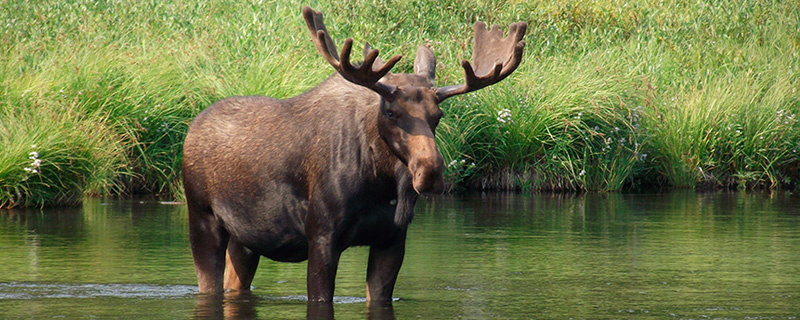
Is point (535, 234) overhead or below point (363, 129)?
below

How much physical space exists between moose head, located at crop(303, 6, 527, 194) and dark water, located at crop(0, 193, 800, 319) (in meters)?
1.20

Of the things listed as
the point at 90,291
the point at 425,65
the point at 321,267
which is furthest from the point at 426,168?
the point at 90,291

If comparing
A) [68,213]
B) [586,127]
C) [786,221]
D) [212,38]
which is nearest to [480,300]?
[786,221]

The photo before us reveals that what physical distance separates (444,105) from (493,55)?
383 inches

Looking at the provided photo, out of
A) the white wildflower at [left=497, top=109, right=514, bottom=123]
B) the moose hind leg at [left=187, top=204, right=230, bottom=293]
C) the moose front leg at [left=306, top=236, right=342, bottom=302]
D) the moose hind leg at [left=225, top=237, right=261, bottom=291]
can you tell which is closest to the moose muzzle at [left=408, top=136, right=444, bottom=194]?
the moose front leg at [left=306, top=236, right=342, bottom=302]

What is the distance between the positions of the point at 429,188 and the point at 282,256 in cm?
171

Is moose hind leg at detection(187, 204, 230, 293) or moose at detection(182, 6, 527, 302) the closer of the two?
moose at detection(182, 6, 527, 302)

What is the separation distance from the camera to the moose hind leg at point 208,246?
8.34 m

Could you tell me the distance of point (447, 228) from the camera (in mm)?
13062

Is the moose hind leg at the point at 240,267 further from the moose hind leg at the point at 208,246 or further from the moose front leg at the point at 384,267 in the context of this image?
the moose front leg at the point at 384,267

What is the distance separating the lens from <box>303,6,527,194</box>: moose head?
661cm

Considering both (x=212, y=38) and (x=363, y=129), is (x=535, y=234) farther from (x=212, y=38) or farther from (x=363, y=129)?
(x=212, y=38)

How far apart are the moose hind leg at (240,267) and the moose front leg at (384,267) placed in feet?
3.85

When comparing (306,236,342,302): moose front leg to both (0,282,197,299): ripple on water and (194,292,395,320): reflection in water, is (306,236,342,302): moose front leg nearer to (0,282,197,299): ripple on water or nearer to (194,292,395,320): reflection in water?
(194,292,395,320): reflection in water
